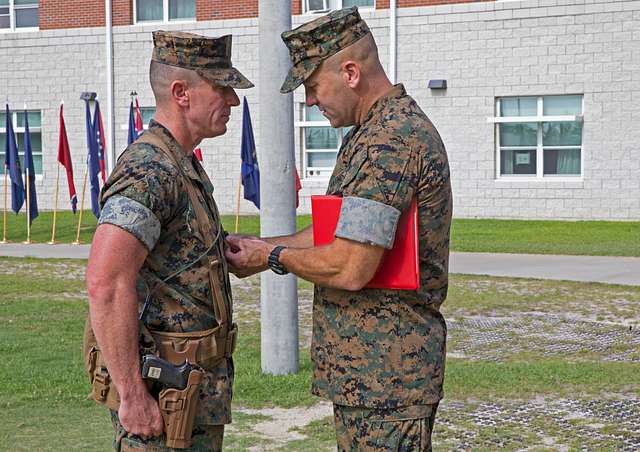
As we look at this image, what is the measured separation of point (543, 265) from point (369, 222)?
39.7ft

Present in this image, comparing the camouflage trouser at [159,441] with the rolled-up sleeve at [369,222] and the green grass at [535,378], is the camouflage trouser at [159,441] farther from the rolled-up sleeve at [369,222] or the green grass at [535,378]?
the green grass at [535,378]

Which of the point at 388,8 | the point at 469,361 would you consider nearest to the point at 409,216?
the point at 469,361

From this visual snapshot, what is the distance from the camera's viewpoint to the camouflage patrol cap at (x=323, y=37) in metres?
3.55

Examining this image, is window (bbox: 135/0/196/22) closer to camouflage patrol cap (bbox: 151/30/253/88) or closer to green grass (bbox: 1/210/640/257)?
green grass (bbox: 1/210/640/257)

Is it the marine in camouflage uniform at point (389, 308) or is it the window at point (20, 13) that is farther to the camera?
the window at point (20, 13)

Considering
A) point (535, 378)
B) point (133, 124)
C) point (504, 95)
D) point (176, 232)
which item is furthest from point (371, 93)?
point (504, 95)

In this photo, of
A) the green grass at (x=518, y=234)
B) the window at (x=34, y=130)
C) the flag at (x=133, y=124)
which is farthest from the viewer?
the window at (x=34, y=130)

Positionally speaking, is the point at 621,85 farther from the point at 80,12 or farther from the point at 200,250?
the point at 200,250

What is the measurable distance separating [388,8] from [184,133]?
68.4 ft

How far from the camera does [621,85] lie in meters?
21.7

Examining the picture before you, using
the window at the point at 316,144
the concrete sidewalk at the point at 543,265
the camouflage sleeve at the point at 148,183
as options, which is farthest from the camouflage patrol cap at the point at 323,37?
the window at the point at 316,144

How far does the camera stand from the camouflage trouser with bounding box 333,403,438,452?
3566 mm

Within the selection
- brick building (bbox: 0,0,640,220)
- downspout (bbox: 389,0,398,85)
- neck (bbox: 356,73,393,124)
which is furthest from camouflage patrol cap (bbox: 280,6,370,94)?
downspout (bbox: 389,0,398,85)

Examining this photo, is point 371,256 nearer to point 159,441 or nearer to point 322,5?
point 159,441
